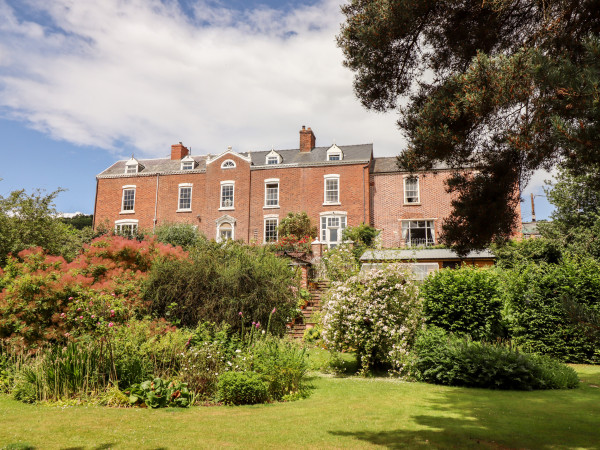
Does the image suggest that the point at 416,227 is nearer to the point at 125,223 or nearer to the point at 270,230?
the point at 270,230

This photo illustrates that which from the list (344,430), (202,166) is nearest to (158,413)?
(344,430)

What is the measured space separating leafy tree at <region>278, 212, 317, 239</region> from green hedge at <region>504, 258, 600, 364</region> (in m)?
16.8

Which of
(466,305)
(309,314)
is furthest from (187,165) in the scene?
(466,305)

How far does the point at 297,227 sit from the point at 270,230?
2.48 m

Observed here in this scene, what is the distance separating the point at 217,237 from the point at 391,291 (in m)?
21.6

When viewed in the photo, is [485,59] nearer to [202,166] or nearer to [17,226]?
[17,226]

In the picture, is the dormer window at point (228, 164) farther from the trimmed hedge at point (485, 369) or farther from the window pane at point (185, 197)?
the trimmed hedge at point (485, 369)

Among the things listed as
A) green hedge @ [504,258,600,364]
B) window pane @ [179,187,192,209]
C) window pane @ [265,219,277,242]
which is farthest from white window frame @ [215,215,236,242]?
green hedge @ [504,258,600,364]

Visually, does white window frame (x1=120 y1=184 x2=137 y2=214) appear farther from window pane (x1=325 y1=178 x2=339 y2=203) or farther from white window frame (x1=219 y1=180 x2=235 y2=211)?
window pane (x1=325 y1=178 x2=339 y2=203)

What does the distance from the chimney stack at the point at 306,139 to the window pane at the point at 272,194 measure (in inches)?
150

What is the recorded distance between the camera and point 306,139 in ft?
106

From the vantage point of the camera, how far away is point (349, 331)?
1046 centimetres

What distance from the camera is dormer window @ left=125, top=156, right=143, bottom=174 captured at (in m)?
34.1

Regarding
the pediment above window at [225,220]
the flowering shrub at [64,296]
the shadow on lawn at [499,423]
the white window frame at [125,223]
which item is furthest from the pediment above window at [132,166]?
the shadow on lawn at [499,423]
